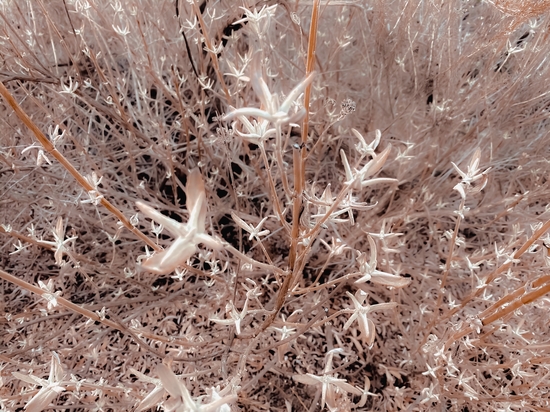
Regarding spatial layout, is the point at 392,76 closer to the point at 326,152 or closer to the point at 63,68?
the point at 326,152

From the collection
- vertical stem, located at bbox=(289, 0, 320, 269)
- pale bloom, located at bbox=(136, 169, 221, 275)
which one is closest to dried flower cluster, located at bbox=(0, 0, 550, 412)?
vertical stem, located at bbox=(289, 0, 320, 269)

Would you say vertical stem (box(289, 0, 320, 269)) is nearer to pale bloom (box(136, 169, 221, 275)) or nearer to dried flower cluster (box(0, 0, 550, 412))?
pale bloom (box(136, 169, 221, 275))

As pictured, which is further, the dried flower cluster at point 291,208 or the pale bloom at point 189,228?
the dried flower cluster at point 291,208

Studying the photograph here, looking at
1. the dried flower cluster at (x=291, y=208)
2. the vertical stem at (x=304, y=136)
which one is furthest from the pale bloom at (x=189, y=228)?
the dried flower cluster at (x=291, y=208)

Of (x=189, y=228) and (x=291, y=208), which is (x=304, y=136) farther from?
(x=291, y=208)

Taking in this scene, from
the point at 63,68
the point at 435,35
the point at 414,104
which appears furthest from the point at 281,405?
the point at 63,68

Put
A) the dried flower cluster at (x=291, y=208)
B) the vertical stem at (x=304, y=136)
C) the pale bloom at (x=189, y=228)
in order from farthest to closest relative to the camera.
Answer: the dried flower cluster at (x=291, y=208) < the vertical stem at (x=304, y=136) < the pale bloom at (x=189, y=228)

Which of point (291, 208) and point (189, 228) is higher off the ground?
point (189, 228)

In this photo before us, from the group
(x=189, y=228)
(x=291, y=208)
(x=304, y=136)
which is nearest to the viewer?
(x=189, y=228)

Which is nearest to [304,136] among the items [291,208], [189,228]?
[189,228]

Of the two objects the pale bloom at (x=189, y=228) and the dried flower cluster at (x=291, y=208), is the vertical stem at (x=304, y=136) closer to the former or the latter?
the pale bloom at (x=189, y=228)

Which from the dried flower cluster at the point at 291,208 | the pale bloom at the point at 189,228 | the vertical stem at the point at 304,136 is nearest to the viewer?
the pale bloom at the point at 189,228
